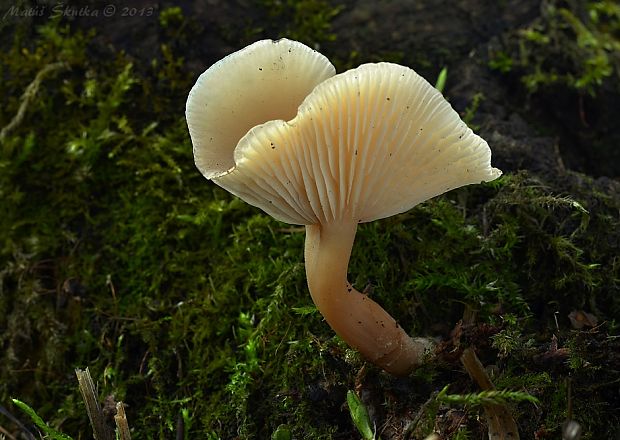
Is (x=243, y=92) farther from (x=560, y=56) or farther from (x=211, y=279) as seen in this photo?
(x=560, y=56)

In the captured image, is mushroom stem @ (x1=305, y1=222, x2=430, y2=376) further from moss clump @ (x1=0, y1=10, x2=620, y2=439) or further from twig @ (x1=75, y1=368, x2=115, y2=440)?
twig @ (x1=75, y1=368, x2=115, y2=440)

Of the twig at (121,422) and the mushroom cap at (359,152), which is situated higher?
the mushroom cap at (359,152)

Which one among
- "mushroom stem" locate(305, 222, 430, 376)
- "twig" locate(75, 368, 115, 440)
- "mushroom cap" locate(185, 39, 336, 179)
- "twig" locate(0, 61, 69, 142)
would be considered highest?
"mushroom cap" locate(185, 39, 336, 179)

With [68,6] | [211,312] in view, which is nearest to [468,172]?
[211,312]

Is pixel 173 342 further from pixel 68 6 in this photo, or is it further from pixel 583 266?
pixel 68 6

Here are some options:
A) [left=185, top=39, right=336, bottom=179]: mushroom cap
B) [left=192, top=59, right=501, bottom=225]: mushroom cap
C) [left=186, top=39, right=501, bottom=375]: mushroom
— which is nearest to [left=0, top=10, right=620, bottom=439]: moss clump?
[left=186, top=39, right=501, bottom=375]: mushroom

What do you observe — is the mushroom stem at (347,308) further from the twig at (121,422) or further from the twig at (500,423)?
the twig at (121,422)

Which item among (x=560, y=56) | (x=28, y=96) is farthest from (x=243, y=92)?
(x=560, y=56)

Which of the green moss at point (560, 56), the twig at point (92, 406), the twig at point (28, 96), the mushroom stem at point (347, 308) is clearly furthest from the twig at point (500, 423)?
the twig at point (28, 96)
